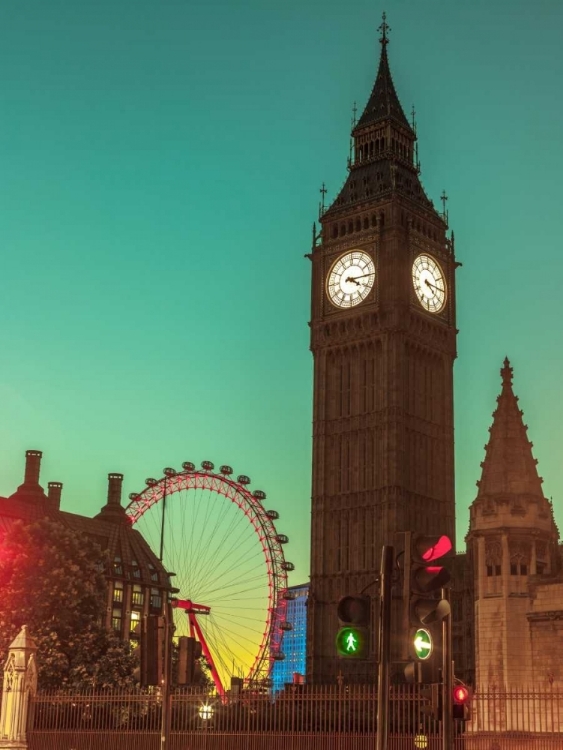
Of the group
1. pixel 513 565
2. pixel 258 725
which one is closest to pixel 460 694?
pixel 258 725

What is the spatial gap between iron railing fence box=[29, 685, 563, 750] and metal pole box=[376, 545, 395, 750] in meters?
12.4

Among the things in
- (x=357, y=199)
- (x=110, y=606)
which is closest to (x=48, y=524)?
(x=357, y=199)

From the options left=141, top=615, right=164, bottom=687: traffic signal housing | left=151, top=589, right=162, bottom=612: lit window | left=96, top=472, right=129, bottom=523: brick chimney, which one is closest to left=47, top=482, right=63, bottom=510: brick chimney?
left=96, top=472, right=129, bottom=523: brick chimney

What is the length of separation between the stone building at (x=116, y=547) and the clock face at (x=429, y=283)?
130 ft

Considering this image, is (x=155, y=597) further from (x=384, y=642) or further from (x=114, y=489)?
(x=384, y=642)

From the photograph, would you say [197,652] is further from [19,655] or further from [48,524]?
[48,524]

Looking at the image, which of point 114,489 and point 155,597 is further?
point 114,489

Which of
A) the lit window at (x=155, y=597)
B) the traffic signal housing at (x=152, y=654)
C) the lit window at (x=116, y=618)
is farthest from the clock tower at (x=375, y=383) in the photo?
the traffic signal housing at (x=152, y=654)

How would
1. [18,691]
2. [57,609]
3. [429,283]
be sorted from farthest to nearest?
[429,283], [57,609], [18,691]

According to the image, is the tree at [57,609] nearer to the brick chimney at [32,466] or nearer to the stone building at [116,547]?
the stone building at [116,547]

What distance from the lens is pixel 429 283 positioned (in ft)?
298

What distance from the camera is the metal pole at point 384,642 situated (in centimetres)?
1329

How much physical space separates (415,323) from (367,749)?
204ft

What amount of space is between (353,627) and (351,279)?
76690 mm
